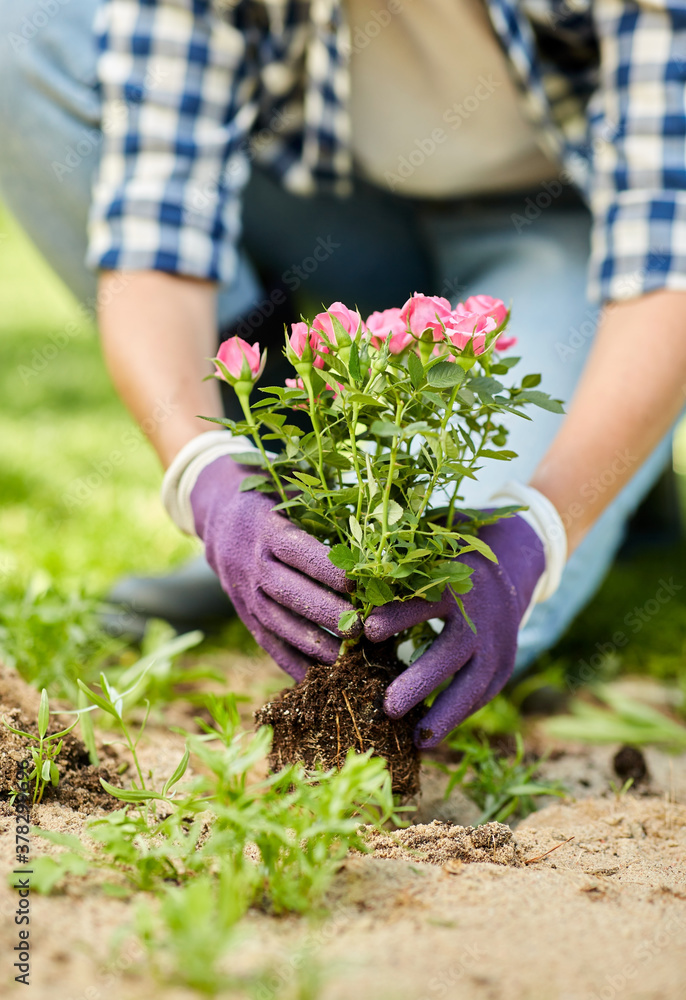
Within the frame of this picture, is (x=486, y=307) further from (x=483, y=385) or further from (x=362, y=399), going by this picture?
(x=362, y=399)

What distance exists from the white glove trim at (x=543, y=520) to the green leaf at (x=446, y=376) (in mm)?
461

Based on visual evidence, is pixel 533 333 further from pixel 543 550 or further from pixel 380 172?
pixel 543 550

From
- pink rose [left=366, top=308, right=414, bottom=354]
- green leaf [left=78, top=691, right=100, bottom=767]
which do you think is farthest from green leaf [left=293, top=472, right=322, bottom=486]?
green leaf [left=78, top=691, right=100, bottom=767]

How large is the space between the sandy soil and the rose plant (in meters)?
0.36

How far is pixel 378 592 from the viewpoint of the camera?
117 centimetres

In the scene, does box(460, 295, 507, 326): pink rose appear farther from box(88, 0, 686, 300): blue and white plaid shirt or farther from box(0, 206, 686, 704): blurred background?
box(0, 206, 686, 704): blurred background

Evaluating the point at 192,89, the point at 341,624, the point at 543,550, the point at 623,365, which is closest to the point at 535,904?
the point at 341,624

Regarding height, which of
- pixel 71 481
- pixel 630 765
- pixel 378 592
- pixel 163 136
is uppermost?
pixel 163 136

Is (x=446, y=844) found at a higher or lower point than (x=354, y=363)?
lower

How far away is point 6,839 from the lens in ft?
3.51

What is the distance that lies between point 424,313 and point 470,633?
0.51 metres

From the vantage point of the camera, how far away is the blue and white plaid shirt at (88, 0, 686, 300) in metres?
1.74

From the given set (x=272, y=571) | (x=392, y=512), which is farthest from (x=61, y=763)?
(x=392, y=512)

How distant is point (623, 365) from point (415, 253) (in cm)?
118
